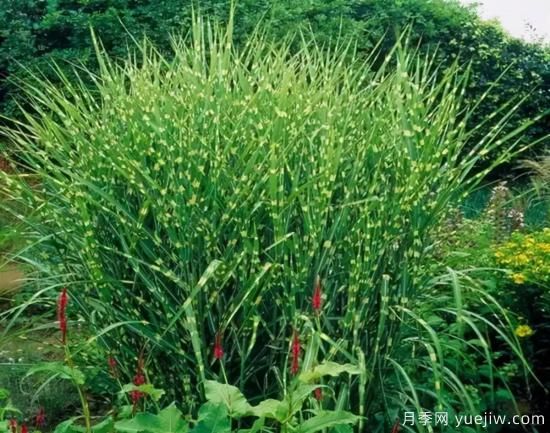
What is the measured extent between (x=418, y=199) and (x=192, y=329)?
2.98 feet

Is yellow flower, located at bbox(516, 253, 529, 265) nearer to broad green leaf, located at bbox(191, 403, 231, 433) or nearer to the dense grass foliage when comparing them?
broad green leaf, located at bbox(191, 403, 231, 433)

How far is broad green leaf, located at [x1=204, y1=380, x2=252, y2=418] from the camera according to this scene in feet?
8.82

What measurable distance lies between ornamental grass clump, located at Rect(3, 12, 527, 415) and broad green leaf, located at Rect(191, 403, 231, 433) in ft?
1.71

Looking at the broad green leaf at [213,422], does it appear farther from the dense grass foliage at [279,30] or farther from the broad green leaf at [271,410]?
the dense grass foliage at [279,30]

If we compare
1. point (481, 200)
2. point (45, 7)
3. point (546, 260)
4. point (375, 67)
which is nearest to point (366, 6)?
point (375, 67)

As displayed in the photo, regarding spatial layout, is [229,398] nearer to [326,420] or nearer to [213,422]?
[213,422]

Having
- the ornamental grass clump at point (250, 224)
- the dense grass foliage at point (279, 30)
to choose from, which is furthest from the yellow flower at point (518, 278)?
the dense grass foliage at point (279, 30)

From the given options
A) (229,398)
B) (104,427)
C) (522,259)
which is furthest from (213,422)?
(522,259)

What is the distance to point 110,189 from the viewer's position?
3.55 metres

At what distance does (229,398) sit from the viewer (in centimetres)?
273

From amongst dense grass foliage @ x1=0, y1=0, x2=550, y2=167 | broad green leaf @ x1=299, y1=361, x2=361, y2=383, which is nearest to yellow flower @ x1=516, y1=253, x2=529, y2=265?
broad green leaf @ x1=299, y1=361, x2=361, y2=383

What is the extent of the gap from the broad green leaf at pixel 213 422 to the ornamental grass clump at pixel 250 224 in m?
0.52

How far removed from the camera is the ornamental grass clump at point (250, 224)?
3.31 metres

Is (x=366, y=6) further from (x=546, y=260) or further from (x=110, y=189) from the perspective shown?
(x=110, y=189)
